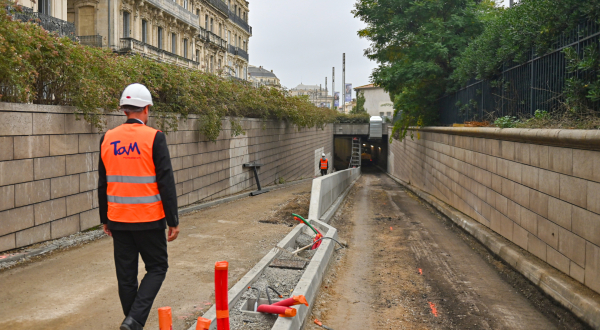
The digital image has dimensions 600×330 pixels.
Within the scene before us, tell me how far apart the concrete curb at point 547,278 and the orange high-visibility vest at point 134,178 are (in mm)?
4582

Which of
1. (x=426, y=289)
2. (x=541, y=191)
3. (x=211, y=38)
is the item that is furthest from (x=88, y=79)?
(x=211, y=38)

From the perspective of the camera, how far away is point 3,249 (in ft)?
22.3

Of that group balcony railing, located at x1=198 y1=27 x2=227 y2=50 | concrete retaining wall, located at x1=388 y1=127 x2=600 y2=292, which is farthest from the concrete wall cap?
balcony railing, located at x1=198 y1=27 x2=227 y2=50

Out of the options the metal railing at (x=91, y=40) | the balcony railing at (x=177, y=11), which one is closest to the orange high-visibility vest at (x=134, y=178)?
the metal railing at (x=91, y=40)

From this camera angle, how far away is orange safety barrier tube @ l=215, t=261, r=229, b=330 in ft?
11.9

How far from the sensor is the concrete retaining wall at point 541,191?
5.99 metres

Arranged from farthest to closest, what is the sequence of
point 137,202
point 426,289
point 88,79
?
point 88,79 < point 426,289 < point 137,202

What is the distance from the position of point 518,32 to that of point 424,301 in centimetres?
710

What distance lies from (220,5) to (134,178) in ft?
142

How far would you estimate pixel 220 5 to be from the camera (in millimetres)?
44469

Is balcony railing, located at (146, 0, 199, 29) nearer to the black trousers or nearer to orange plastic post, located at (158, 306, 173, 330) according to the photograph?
the black trousers

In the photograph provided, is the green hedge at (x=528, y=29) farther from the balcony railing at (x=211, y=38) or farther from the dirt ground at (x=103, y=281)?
the balcony railing at (x=211, y=38)

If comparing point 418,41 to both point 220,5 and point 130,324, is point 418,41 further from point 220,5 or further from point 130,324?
point 220,5

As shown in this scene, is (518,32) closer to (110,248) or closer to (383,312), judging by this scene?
(383,312)
